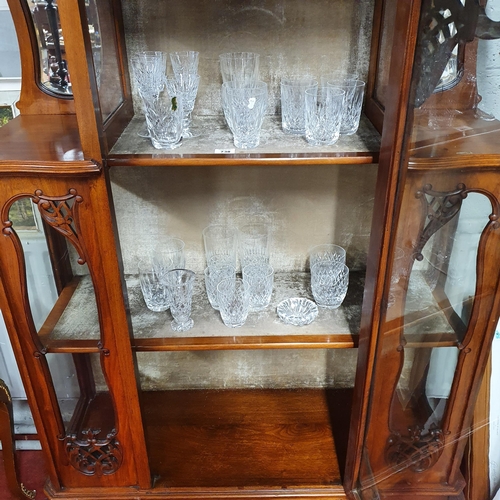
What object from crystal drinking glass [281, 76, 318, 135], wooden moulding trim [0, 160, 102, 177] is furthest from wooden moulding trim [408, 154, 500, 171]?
wooden moulding trim [0, 160, 102, 177]

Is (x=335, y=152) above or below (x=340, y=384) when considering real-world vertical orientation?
above

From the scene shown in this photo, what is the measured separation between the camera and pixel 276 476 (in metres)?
1.31

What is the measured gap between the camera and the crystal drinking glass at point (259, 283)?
118 centimetres

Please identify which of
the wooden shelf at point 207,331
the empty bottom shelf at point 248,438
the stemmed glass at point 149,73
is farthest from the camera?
the empty bottom shelf at point 248,438

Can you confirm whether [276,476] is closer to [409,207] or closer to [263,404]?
[263,404]

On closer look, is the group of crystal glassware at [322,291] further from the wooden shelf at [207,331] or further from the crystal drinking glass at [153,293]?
the crystal drinking glass at [153,293]

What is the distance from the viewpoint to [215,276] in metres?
1.18

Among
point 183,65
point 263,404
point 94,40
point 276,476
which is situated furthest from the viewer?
point 263,404

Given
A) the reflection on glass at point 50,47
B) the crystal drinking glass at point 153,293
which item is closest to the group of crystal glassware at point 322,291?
the crystal drinking glass at point 153,293

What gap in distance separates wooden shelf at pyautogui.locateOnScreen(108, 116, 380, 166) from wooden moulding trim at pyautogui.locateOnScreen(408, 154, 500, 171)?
0.13 meters

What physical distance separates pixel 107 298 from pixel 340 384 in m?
0.86

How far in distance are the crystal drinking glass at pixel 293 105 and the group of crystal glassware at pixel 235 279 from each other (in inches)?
12.5

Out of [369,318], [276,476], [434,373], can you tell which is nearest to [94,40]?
[369,318]

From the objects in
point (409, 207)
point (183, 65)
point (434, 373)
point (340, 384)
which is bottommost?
point (340, 384)
